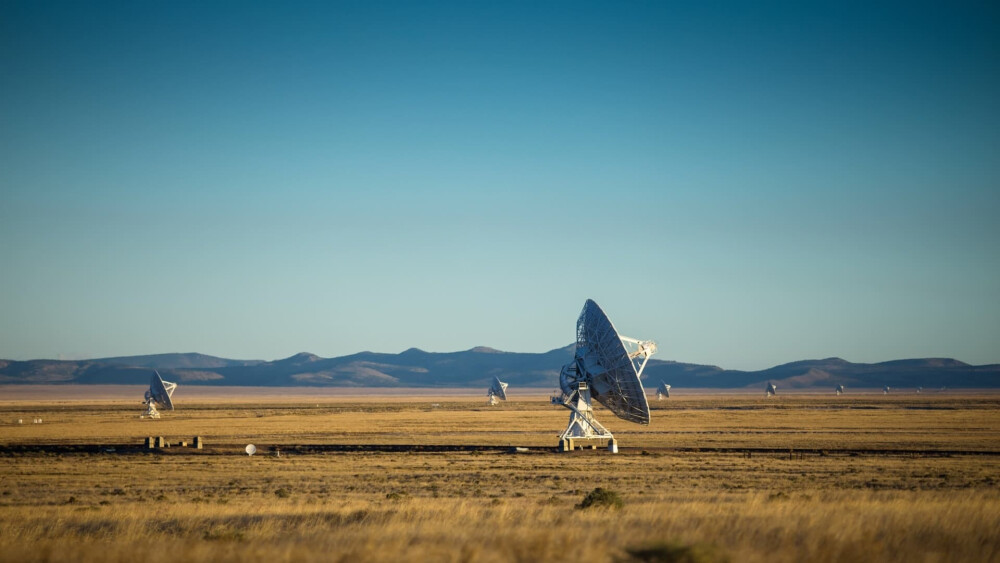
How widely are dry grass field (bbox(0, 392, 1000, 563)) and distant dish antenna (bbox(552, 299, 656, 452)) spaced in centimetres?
301

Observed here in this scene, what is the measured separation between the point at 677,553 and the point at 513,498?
20569 millimetres

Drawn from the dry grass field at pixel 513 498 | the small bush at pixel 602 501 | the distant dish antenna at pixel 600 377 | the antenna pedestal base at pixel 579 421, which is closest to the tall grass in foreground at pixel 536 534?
the dry grass field at pixel 513 498

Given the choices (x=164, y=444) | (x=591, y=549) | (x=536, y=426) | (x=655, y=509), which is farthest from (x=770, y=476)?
(x=536, y=426)

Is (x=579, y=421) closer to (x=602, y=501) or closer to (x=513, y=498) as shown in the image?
(x=513, y=498)

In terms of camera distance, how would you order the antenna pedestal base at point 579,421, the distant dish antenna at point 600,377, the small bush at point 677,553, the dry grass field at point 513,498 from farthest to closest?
the antenna pedestal base at point 579,421 → the distant dish antenna at point 600,377 → the dry grass field at point 513,498 → the small bush at point 677,553

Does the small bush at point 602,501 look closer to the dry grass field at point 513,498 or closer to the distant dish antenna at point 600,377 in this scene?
the dry grass field at point 513,498

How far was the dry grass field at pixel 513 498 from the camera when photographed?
14.4 meters

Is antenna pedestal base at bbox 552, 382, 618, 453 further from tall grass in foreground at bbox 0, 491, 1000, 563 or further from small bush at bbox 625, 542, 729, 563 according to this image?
small bush at bbox 625, 542, 729, 563

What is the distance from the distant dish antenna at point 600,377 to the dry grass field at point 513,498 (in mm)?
3008

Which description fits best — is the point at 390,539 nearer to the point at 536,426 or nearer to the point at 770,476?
the point at 770,476

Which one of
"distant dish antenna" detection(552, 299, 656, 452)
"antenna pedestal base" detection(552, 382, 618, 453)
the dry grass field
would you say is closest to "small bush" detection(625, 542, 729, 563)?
the dry grass field

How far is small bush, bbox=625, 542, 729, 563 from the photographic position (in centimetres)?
1320

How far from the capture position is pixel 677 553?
1338 cm

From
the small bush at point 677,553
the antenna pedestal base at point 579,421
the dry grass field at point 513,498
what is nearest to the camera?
the small bush at point 677,553
